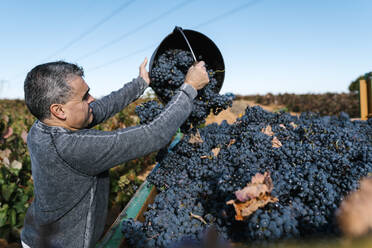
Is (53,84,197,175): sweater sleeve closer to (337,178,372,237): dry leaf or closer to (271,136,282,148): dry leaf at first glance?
(271,136,282,148): dry leaf

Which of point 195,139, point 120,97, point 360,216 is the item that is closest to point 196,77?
point 195,139

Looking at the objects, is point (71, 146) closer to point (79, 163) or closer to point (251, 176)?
point (79, 163)

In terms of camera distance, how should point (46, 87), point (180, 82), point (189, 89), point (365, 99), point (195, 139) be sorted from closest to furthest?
point (46, 87) → point (189, 89) → point (180, 82) → point (195, 139) → point (365, 99)

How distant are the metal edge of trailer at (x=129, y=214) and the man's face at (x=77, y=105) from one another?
0.68 m

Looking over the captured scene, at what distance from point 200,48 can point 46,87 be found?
4.37 feet

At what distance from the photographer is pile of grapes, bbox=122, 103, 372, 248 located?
1.19 meters

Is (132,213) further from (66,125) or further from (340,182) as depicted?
(340,182)

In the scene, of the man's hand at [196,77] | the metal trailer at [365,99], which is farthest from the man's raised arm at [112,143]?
the metal trailer at [365,99]

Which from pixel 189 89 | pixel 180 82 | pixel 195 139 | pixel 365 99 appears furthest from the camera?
pixel 365 99

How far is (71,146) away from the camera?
1333 mm

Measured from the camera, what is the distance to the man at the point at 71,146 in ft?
4.47

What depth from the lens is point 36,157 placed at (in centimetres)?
144

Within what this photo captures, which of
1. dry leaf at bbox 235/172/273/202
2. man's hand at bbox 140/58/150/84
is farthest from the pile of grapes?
man's hand at bbox 140/58/150/84

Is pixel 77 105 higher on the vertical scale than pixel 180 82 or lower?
lower
